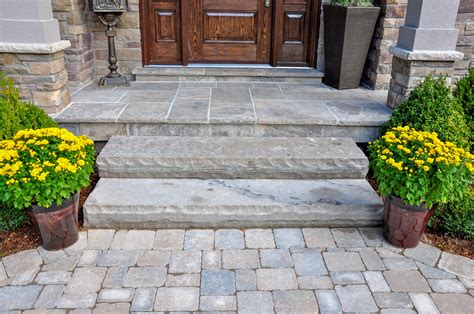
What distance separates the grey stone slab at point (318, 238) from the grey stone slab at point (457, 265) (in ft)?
2.26

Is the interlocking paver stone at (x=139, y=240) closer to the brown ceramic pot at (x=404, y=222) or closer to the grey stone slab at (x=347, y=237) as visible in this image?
the grey stone slab at (x=347, y=237)

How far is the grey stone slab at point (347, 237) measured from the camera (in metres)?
2.89

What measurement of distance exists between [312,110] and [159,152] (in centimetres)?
155

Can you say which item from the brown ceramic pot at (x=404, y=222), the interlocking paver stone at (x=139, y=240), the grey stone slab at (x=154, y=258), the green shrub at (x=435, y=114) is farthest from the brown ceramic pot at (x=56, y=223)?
the green shrub at (x=435, y=114)

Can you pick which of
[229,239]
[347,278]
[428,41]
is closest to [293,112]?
[428,41]

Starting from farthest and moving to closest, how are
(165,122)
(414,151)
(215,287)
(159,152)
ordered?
(165,122) < (159,152) < (414,151) < (215,287)

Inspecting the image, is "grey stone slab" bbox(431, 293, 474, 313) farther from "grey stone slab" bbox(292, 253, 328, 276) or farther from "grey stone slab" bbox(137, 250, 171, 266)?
"grey stone slab" bbox(137, 250, 171, 266)

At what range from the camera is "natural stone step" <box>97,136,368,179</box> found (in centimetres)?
336

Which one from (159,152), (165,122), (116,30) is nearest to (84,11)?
(116,30)

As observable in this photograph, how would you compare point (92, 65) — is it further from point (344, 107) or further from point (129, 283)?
point (129, 283)

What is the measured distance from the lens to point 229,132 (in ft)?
12.6

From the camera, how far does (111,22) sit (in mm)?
4656

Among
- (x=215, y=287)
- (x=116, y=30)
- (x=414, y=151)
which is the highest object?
(x=116, y=30)

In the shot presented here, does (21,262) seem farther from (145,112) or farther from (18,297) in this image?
(145,112)
